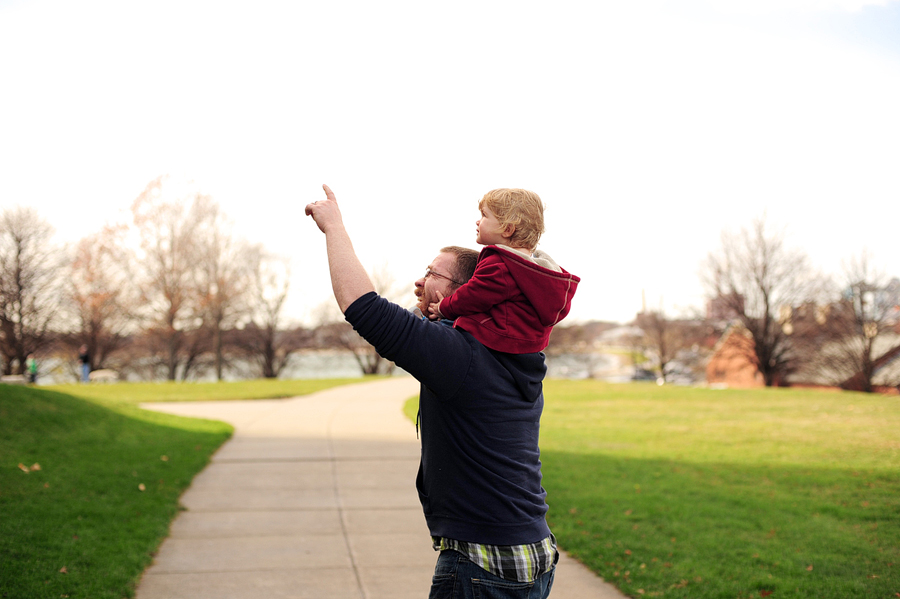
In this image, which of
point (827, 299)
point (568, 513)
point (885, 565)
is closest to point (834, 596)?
point (885, 565)

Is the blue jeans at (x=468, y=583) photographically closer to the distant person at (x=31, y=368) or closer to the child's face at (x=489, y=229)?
the child's face at (x=489, y=229)

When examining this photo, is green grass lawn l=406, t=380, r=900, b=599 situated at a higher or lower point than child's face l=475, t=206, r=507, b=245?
lower

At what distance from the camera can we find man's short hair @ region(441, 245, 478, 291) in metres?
1.97

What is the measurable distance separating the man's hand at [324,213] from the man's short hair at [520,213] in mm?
425

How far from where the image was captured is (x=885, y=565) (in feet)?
17.4

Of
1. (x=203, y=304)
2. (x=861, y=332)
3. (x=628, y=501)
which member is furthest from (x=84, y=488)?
(x=861, y=332)

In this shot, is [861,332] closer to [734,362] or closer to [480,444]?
[734,362]

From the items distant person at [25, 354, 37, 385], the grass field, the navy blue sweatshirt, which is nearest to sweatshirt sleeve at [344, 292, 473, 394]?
the navy blue sweatshirt

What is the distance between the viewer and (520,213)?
72.9 inches

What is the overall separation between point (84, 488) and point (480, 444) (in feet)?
21.0

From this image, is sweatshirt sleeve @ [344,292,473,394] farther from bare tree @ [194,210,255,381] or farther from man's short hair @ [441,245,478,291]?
bare tree @ [194,210,255,381]

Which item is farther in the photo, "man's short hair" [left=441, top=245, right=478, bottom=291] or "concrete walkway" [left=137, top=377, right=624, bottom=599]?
"concrete walkway" [left=137, top=377, right=624, bottom=599]

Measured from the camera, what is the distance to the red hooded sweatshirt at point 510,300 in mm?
1728

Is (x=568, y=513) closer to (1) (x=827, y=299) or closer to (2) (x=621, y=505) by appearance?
(2) (x=621, y=505)
